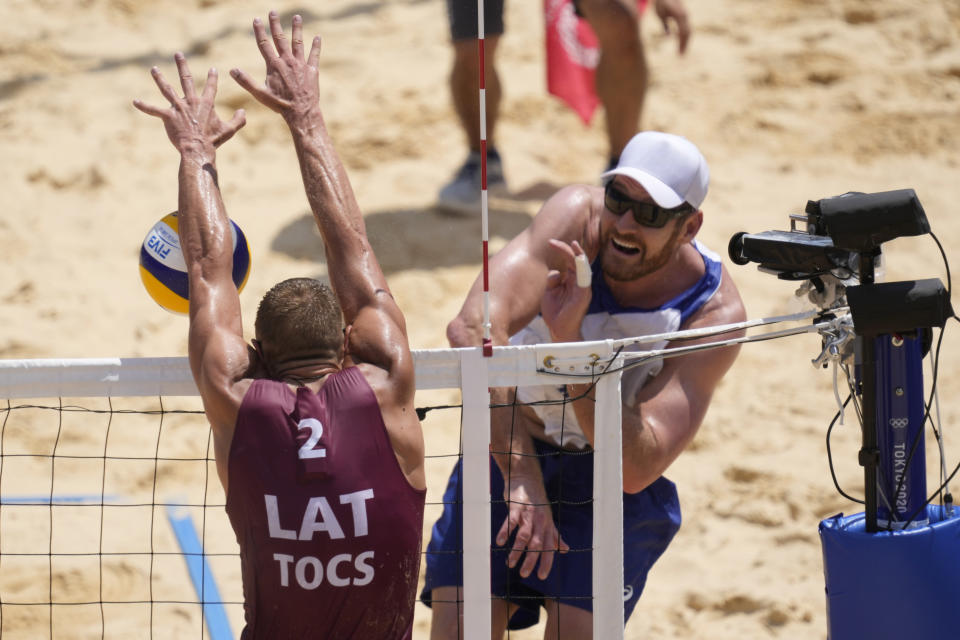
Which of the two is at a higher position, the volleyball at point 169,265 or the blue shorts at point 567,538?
the volleyball at point 169,265

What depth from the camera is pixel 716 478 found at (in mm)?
5059

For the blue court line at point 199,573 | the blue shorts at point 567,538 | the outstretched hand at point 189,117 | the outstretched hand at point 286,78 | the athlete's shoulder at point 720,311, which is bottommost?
the blue court line at point 199,573

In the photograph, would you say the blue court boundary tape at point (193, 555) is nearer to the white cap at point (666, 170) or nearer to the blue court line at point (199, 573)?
the blue court line at point (199, 573)

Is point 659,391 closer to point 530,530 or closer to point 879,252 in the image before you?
point 530,530

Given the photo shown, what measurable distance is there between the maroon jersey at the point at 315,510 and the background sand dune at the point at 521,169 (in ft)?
5.60

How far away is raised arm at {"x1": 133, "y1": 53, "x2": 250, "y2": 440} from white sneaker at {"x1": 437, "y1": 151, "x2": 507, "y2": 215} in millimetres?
3273

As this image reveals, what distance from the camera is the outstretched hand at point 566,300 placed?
A: 3.34m

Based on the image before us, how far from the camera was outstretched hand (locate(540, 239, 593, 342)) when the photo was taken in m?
3.34

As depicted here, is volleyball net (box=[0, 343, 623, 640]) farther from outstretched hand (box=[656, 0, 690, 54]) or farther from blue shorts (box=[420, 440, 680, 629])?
outstretched hand (box=[656, 0, 690, 54])

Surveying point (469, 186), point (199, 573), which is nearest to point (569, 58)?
point (469, 186)

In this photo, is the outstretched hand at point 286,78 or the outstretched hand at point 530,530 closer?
the outstretched hand at point 286,78

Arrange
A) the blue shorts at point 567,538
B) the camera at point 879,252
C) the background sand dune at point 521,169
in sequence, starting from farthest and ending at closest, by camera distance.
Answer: the background sand dune at point 521,169 → the blue shorts at point 567,538 → the camera at point 879,252

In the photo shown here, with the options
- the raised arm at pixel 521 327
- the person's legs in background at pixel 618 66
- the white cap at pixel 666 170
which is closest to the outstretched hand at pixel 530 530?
the raised arm at pixel 521 327

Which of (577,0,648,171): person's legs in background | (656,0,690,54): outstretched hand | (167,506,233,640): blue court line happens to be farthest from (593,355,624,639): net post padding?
(656,0,690,54): outstretched hand
